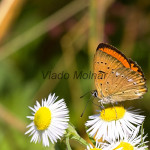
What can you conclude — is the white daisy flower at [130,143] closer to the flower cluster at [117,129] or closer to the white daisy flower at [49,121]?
the flower cluster at [117,129]

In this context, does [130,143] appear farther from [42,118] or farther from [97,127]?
[42,118]

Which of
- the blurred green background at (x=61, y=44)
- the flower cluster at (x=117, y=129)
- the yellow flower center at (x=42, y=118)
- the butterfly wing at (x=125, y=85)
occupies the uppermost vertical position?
the blurred green background at (x=61, y=44)

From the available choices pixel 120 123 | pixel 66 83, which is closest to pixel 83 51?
pixel 66 83

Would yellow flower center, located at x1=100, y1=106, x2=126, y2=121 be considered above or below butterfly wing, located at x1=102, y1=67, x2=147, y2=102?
below

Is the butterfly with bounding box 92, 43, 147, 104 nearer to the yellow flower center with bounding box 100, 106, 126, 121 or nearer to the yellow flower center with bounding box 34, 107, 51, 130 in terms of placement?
the yellow flower center with bounding box 100, 106, 126, 121

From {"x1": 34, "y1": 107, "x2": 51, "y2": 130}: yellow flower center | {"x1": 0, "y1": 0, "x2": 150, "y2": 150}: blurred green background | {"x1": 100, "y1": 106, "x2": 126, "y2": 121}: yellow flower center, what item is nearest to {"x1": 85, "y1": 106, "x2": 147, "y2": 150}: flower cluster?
{"x1": 100, "y1": 106, "x2": 126, "y2": 121}: yellow flower center

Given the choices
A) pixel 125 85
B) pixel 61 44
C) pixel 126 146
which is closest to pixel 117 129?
pixel 126 146

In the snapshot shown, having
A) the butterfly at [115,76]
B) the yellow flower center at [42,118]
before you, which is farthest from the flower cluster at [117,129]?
the yellow flower center at [42,118]

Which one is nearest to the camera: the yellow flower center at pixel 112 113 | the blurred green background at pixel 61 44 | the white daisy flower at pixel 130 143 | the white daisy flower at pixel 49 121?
the white daisy flower at pixel 130 143
